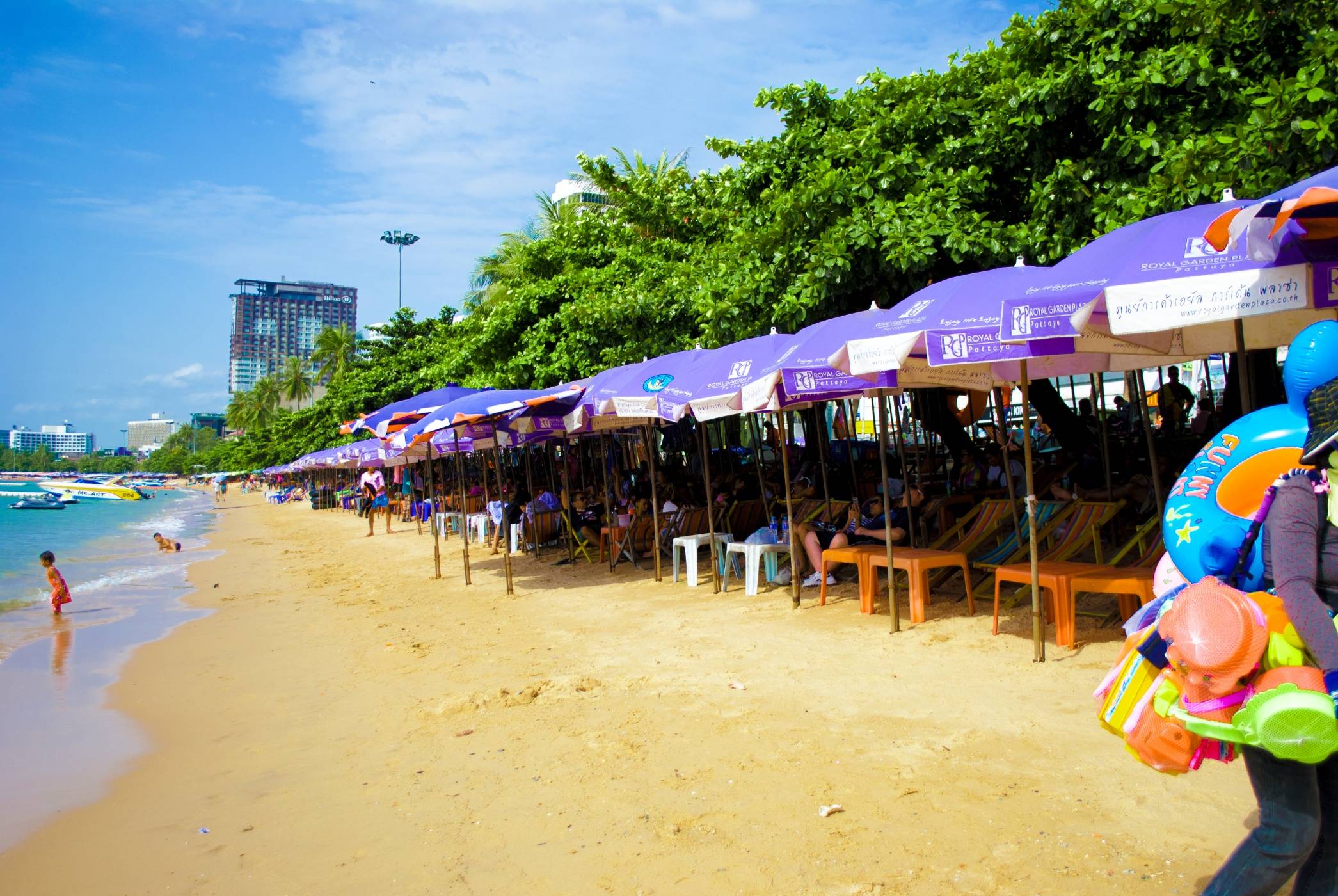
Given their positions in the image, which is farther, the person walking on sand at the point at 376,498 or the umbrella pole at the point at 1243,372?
the person walking on sand at the point at 376,498

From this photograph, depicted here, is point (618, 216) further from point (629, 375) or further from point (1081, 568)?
point (1081, 568)

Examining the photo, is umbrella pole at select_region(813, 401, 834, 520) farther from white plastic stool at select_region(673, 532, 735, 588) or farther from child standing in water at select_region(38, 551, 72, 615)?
child standing in water at select_region(38, 551, 72, 615)

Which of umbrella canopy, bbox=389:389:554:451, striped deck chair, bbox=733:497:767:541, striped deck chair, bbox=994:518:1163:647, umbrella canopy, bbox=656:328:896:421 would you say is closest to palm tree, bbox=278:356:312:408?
umbrella canopy, bbox=389:389:554:451

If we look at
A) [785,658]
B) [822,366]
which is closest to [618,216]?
[822,366]

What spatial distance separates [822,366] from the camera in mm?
6656

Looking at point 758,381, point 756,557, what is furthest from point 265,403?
point 758,381

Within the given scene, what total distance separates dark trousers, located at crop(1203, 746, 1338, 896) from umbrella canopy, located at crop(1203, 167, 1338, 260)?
179 centimetres

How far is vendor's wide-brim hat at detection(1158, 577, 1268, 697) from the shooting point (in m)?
1.96

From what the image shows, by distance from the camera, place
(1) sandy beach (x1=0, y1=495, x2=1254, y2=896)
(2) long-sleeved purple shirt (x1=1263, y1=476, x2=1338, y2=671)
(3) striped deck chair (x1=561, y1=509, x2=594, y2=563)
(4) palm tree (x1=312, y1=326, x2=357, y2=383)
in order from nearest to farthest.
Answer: (2) long-sleeved purple shirt (x1=1263, y1=476, x2=1338, y2=671), (1) sandy beach (x1=0, y1=495, x2=1254, y2=896), (3) striped deck chair (x1=561, y1=509, x2=594, y2=563), (4) palm tree (x1=312, y1=326, x2=357, y2=383)

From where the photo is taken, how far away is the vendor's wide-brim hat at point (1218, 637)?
77.1 inches

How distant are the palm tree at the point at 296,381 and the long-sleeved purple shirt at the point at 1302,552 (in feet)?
275

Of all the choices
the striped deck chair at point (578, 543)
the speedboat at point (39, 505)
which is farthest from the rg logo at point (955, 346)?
the speedboat at point (39, 505)

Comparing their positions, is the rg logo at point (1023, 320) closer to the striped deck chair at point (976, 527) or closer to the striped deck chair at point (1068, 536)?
the striped deck chair at point (1068, 536)

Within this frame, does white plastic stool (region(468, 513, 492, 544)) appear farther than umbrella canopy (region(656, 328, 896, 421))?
Yes
